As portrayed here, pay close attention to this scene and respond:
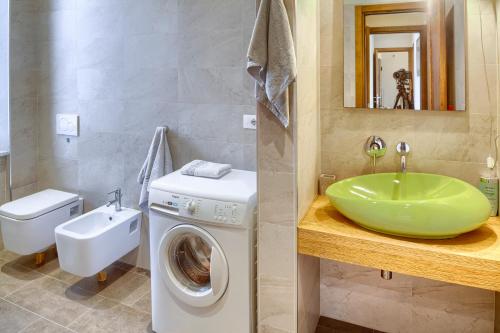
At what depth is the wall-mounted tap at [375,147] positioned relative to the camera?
1798 mm

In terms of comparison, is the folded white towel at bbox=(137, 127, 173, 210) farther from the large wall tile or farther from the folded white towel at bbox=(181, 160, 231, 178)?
the folded white towel at bbox=(181, 160, 231, 178)

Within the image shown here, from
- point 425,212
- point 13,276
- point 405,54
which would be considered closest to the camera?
point 425,212

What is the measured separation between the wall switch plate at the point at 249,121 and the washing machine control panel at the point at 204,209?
26.1 inches

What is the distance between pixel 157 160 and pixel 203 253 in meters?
0.74

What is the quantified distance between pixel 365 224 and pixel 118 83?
1.99 metres

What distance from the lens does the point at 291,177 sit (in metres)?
1.49

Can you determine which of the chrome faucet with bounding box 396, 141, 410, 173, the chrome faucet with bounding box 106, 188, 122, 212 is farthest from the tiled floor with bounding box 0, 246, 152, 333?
the chrome faucet with bounding box 396, 141, 410, 173

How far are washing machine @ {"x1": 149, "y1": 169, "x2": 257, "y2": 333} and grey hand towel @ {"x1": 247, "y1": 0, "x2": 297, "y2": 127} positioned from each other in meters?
0.51

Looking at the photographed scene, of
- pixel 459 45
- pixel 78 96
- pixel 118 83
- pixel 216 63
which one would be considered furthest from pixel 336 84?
pixel 78 96

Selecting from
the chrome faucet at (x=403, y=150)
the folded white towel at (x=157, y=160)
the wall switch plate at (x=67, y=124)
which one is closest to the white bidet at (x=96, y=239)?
the folded white towel at (x=157, y=160)

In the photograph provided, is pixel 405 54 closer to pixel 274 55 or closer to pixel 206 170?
pixel 274 55

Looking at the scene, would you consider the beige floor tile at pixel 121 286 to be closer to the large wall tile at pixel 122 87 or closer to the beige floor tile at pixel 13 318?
the large wall tile at pixel 122 87

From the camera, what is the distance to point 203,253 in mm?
1994

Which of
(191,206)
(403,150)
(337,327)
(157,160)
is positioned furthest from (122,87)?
(337,327)
